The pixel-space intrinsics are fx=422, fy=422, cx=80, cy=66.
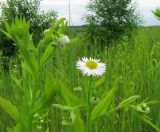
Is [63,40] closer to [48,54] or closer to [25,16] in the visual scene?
[48,54]

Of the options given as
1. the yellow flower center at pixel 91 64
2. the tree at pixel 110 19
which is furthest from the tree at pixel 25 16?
the yellow flower center at pixel 91 64

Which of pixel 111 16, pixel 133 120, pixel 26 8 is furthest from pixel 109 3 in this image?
pixel 133 120

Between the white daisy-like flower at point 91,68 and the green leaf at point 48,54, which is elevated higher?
the green leaf at point 48,54

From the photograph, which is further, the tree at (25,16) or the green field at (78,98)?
the tree at (25,16)

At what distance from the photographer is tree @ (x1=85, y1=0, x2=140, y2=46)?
8305 millimetres

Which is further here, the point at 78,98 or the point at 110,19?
the point at 110,19

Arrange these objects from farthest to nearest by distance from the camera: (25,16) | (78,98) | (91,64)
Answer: (25,16), (91,64), (78,98)

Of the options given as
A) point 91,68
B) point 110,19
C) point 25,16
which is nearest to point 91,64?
point 91,68

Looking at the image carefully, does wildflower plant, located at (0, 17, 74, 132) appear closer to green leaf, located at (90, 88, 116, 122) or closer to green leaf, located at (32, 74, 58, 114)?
green leaf, located at (32, 74, 58, 114)

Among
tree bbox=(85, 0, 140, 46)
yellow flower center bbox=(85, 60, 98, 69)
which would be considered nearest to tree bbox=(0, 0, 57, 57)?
tree bbox=(85, 0, 140, 46)

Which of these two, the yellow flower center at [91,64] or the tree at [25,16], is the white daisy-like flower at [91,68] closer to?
the yellow flower center at [91,64]

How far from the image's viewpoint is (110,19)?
8.51m

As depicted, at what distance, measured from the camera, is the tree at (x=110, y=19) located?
27.2ft

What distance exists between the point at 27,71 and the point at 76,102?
230 mm
